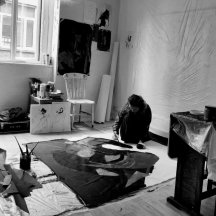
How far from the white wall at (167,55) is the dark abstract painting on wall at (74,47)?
2.33ft

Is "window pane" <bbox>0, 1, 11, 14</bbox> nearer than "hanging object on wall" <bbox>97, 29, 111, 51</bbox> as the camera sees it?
Yes

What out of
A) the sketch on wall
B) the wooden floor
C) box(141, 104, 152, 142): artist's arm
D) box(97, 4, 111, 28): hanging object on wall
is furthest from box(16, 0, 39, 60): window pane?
the wooden floor

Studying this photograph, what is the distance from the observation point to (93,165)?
3.05 meters

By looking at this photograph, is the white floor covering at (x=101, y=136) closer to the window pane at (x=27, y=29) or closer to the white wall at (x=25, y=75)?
the white wall at (x=25, y=75)

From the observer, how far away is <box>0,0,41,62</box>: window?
4.26 m

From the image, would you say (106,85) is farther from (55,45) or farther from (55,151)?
Result: (55,151)

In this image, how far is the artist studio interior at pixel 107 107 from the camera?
2.29 m

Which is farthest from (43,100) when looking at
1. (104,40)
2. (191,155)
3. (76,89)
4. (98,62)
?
(191,155)

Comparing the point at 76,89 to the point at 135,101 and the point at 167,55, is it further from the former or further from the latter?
the point at 167,55

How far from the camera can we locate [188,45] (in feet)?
12.9

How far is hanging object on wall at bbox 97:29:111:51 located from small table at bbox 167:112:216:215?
315 centimetres

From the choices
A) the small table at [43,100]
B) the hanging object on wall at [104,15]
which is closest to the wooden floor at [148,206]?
the small table at [43,100]

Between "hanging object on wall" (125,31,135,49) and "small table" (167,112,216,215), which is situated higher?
"hanging object on wall" (125,31,135,49)

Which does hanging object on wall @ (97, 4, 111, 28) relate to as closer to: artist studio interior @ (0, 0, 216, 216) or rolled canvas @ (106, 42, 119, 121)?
artist studio interior @ (0, 0, 216, 216)
